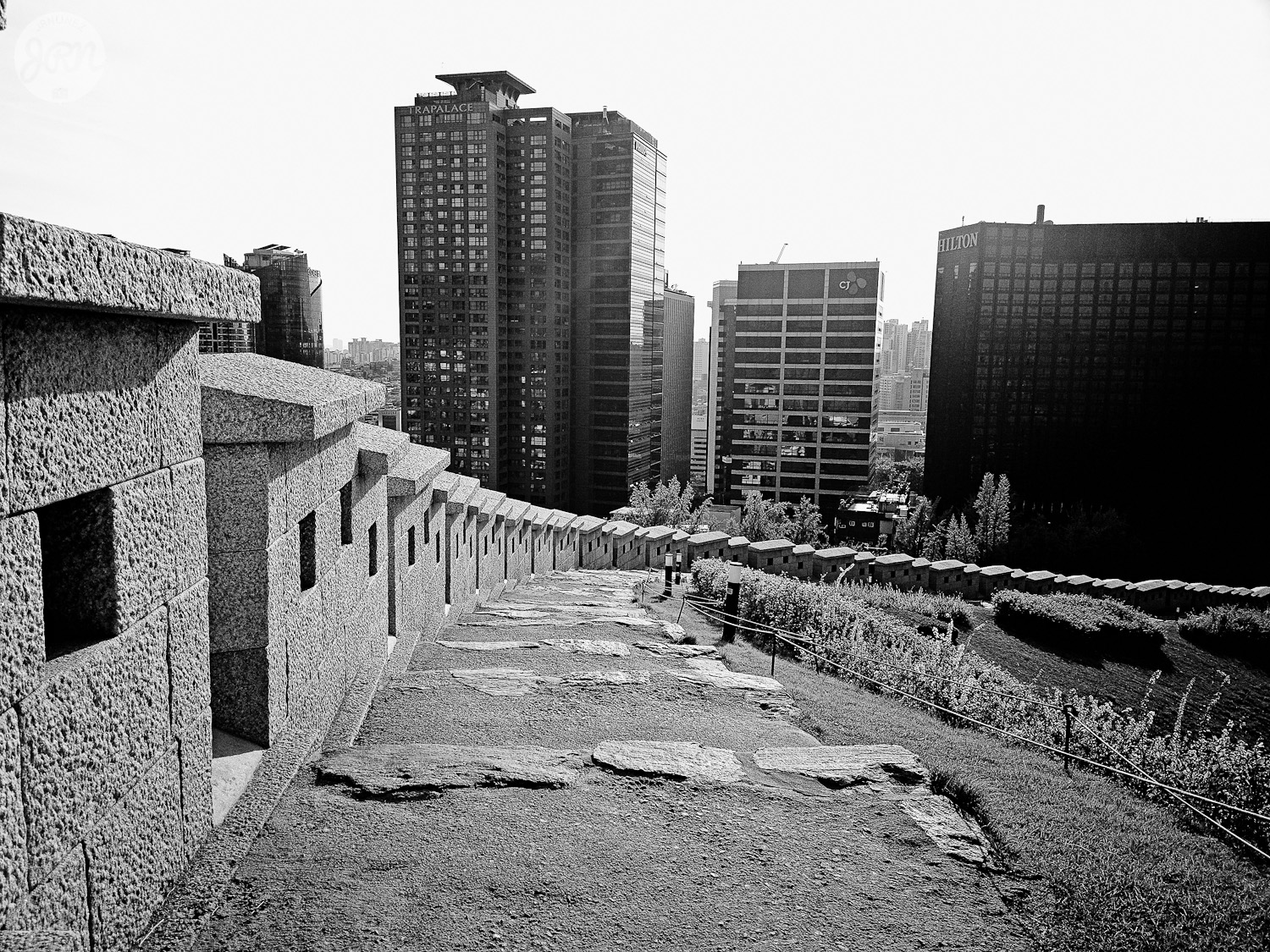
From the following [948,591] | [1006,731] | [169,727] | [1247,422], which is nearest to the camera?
[169,727]

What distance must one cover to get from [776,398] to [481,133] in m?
35.8

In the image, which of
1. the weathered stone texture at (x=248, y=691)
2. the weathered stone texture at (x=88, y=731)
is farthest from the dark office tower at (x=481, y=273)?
the weathered stone texture at (x=88, y=731)

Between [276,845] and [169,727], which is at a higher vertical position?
[169,727]

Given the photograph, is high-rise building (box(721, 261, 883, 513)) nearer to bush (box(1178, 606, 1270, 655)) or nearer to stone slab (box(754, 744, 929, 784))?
bush (box(1178, 606, 1270, 655))

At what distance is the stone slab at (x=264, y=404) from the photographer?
11.6ft

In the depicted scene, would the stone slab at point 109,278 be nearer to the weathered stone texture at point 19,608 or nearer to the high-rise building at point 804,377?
the weathered stone texture at point 19,608

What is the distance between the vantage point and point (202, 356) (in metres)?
4.36

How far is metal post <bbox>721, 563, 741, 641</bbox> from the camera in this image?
10727 millimetres

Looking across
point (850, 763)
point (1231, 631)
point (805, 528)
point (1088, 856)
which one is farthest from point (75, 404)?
point (805, 528)

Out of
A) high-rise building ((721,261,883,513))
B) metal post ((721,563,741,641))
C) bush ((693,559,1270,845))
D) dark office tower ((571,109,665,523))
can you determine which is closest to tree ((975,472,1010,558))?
bush ((693,559,1270,845))

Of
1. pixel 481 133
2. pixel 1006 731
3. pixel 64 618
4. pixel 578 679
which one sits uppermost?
pixel 481 133

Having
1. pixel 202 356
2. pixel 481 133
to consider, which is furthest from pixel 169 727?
pixel 481 133

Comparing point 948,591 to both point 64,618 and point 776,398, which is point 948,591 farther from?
point 776,398

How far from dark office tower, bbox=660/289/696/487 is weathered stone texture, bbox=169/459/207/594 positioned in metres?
140
